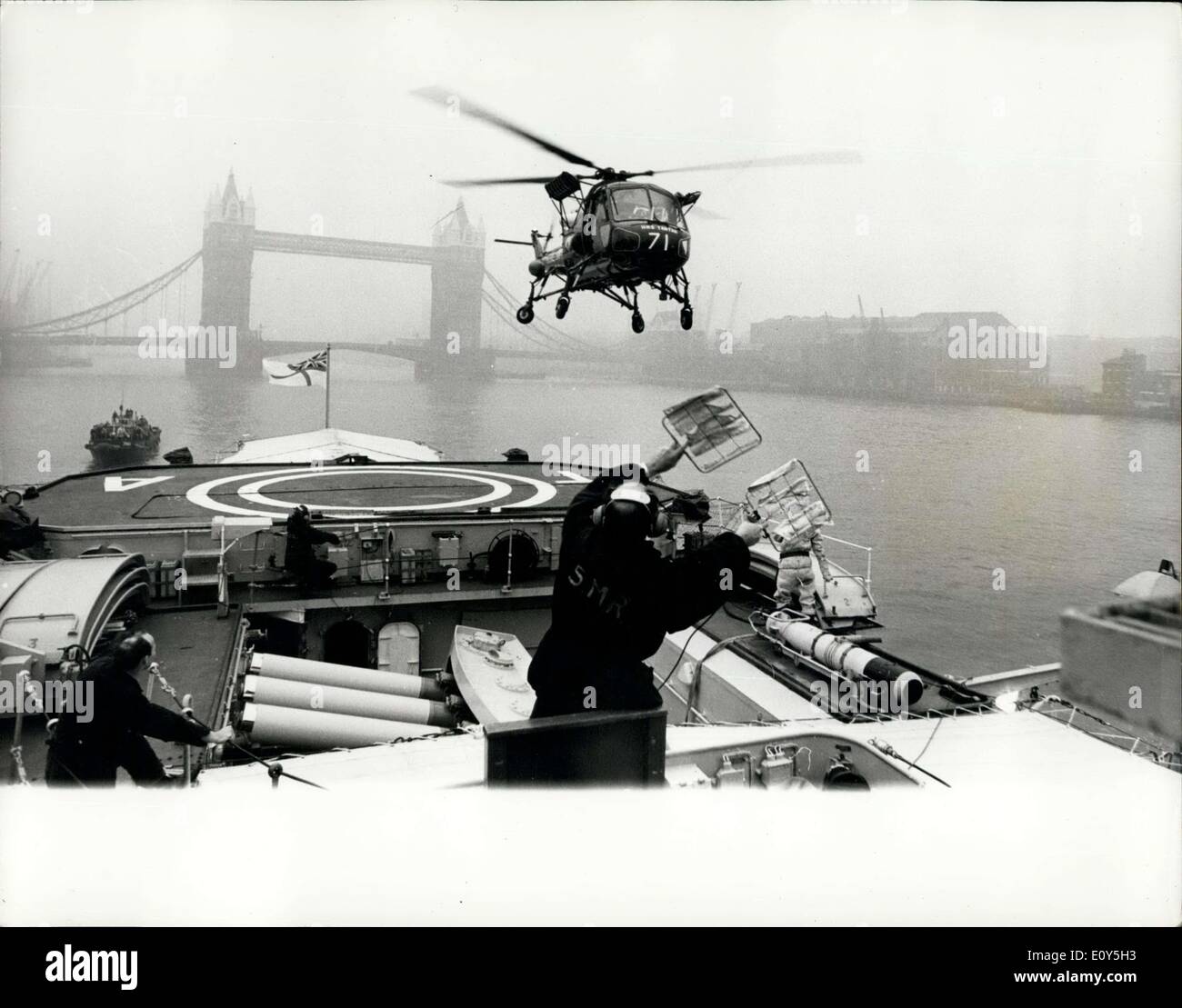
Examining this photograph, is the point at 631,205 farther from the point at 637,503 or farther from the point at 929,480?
the point at 929,480

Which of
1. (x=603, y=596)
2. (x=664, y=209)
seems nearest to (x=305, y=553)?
(x=664, y=209)

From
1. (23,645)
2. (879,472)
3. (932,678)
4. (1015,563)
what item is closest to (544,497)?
(932,678)

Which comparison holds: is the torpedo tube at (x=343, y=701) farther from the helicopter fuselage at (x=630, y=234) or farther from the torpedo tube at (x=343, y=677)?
the helicopter fuselage at (x=630, y=234)

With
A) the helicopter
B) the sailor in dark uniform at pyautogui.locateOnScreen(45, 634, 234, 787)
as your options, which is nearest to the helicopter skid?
the helicopter

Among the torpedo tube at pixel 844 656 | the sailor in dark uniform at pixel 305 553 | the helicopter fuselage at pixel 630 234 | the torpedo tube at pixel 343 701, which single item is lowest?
the torpedo tube at pixel 343 701

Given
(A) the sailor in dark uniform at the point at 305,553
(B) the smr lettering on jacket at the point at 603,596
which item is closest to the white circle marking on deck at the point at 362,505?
(A) the sailor in dark uniform at the point at 305,553
